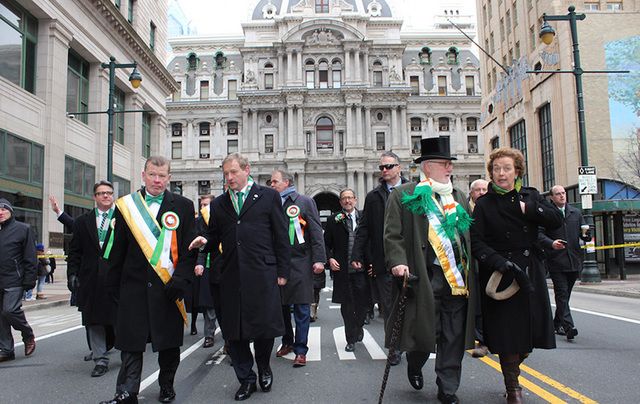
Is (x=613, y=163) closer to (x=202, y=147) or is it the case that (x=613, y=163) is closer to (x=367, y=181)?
(x=367, y=181)

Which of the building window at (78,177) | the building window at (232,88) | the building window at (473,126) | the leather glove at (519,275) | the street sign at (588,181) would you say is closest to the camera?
the leather glove at (519,275)

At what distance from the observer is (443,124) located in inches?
2628

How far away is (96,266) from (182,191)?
57.1m

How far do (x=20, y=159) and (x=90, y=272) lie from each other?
15903mm

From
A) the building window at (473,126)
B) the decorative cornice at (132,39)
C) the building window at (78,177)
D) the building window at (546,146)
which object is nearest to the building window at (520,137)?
the building window at (546,146)

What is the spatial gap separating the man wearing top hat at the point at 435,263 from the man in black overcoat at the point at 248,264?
118 cm

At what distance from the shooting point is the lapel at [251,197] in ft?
18.5

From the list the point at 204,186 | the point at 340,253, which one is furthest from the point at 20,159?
the point at 204,186

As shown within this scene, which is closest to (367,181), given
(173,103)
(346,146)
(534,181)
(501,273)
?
(346,146)

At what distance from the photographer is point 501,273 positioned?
4828 millimetres

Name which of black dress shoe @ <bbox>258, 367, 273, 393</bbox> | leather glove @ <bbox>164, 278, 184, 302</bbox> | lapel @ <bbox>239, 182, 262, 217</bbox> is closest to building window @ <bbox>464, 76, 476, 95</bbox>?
lapel @ <bbox>239, 182, 262, 217</bbox>

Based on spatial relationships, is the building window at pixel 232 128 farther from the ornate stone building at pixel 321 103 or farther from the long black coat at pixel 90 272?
the long black coat at pixel 90 272

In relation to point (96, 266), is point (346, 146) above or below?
above

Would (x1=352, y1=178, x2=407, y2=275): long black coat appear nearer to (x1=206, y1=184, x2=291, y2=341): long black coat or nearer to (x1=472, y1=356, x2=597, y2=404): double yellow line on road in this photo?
(x1=206, y1=184, x2=291, y2=341): long black coat
